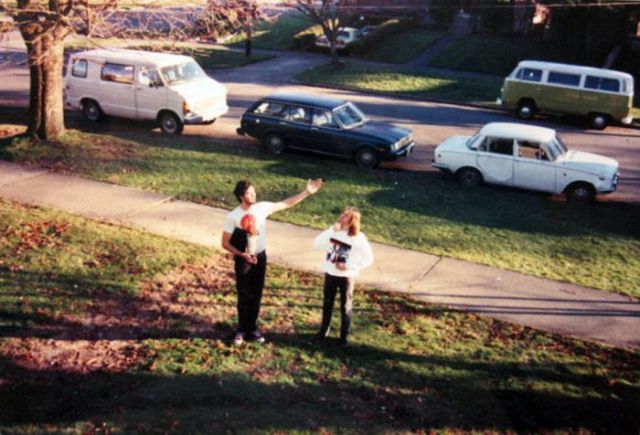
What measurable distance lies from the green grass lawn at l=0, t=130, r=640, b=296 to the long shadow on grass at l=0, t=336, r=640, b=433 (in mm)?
3441

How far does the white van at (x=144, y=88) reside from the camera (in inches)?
645

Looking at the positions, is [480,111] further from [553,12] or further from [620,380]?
[620,380]

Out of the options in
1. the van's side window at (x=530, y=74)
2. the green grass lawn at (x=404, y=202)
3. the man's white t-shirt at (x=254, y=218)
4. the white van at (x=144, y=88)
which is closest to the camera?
the man's white t-shirt at (x=254, y=218)

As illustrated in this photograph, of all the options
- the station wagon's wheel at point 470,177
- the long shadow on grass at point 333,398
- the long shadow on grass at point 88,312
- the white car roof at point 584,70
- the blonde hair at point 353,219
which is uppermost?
the white car roof at point 584,70

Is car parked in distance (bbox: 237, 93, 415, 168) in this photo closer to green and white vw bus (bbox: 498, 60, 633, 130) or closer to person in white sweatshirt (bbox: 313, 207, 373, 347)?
person in white sweatshirt (bbox: 313, 207, 373, 347)

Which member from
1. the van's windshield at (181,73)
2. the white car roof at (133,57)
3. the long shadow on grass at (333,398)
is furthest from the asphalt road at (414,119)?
the long shadow on grass at (333,398)

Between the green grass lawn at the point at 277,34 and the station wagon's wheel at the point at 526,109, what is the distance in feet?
56.9

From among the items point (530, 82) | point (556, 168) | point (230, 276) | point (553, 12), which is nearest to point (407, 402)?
point (230, 276)

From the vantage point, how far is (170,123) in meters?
16.7

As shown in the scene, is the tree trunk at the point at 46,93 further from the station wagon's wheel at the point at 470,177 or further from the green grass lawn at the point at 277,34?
the green grass lawn at the point at 277,34

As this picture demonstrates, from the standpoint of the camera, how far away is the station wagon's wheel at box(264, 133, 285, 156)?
15.4 meters

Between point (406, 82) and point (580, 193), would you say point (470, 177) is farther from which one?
point (406, 82)

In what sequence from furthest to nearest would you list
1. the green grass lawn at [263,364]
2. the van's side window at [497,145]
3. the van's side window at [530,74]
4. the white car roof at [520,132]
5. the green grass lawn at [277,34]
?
the green grass lawn at [277,34] < the van's side window at [530,74] < the van's side window at [497,145] < the white car roof at [520,132] < the green grass lawn at [263,364]

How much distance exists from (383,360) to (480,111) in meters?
18.1
